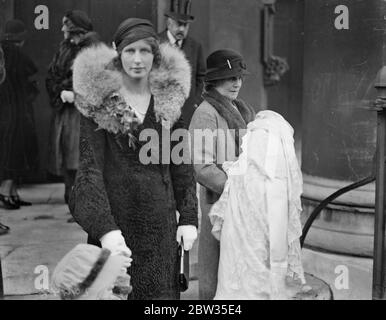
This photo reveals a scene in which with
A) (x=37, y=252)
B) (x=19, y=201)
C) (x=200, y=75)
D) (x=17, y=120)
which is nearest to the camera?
(x=200, y=75)

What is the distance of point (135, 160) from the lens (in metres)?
3.64

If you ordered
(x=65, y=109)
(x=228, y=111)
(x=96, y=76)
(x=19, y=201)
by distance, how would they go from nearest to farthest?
(x=96, y=76) < (x=228, y=111) < (x=19, y=201) < (x=65, y=109)

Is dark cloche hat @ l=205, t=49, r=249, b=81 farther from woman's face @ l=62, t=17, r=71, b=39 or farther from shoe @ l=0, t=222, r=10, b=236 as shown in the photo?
shoe @ l=0, t=222, r=10, b=236

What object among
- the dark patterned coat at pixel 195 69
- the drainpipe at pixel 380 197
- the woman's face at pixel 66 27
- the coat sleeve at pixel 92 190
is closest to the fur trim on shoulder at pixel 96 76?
the coat sleeve at pixel 92 190

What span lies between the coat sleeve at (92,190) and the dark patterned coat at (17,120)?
4.51 feet

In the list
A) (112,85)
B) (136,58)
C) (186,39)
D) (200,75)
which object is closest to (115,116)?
(112,85)

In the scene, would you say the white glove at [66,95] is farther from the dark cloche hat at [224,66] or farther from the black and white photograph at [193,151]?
the dark cloche hat at [224,66]

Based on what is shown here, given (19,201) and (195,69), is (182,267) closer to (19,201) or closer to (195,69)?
(195,69)

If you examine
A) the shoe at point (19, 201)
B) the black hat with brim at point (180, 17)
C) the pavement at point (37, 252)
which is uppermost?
the black hat with brim at point (180, 17)

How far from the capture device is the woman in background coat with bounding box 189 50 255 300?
3943 mm

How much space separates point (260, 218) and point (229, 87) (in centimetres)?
66

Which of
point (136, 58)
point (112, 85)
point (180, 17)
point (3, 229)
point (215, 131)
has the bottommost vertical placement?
point (3, 229)

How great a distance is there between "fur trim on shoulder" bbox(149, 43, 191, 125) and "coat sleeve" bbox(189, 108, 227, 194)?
19 centimetres

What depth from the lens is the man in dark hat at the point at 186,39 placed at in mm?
4109
